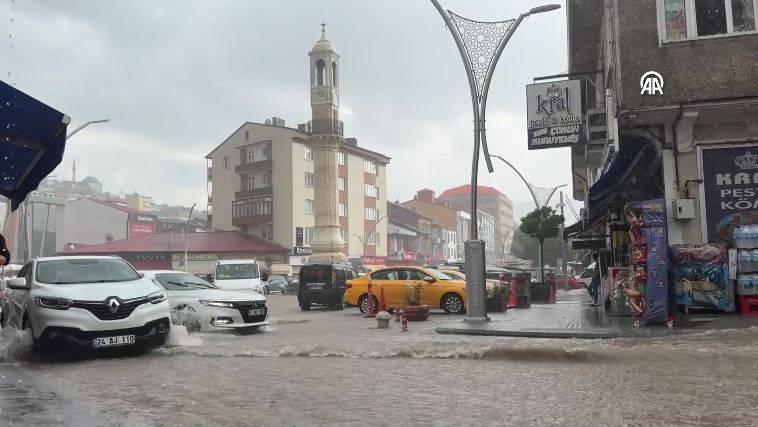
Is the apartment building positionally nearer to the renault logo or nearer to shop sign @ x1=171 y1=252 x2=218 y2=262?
shop sign @ x1=171 y1=252 x2=218 y2=262

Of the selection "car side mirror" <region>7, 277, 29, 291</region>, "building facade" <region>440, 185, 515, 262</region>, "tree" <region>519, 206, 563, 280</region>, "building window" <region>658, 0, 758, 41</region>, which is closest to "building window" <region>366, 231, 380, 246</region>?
"tree" <region>519, 206, 563, 280</region>

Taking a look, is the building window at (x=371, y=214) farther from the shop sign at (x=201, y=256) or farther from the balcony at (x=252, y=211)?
the shop sign at (x=201, y=256)

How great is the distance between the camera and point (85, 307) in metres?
9.63

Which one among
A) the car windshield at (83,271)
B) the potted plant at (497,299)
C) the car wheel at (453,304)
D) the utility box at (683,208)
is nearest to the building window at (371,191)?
the car wheel at (453,304)

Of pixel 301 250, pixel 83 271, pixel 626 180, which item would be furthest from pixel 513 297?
pixel 301 250

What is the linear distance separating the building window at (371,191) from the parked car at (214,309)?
6687 centimetres

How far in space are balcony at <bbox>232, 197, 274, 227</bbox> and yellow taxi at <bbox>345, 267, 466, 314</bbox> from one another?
1940 inches

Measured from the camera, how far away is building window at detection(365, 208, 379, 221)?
81.0 m

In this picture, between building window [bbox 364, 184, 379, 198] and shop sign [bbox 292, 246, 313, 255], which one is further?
building window [bbox 364, 184, 379, 198]

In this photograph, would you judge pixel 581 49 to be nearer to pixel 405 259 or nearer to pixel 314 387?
pixel 314 387

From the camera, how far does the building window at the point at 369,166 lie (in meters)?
81.2

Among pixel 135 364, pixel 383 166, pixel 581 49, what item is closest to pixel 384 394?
pixel 135 364

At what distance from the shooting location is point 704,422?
17.2 ft

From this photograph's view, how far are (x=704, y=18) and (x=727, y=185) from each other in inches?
135
